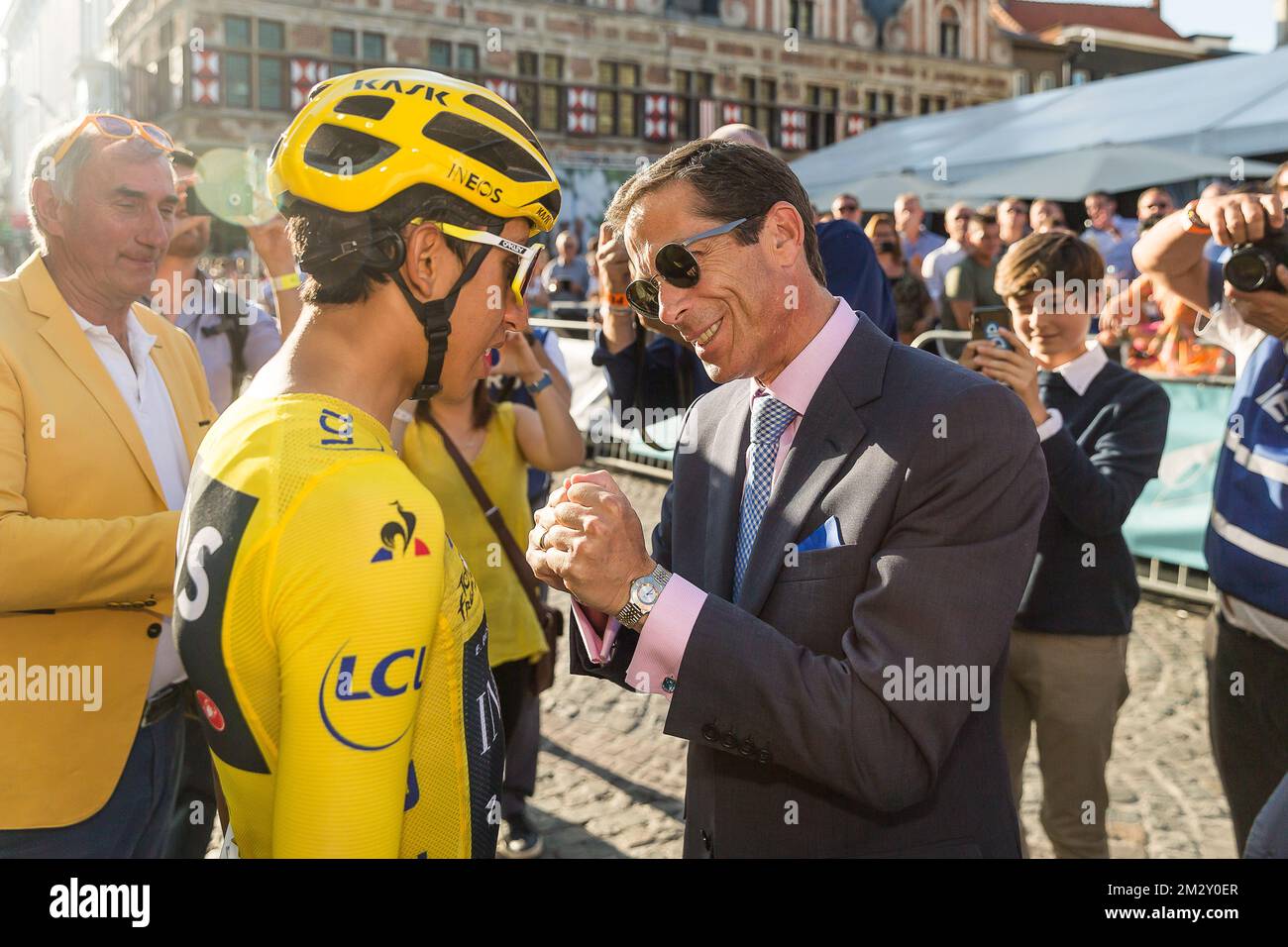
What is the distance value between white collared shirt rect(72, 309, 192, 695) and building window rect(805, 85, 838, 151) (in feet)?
144

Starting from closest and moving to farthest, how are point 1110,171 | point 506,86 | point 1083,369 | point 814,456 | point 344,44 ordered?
point 814,456 → point 1083,369 → point 1110,171 → point 344,44 → point 506,86

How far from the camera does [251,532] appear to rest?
60.4 inches

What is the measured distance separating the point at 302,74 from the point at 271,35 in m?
1.74

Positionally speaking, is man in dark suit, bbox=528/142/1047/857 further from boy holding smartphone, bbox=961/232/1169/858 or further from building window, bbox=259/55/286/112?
building window, bbox=259/55/286/112

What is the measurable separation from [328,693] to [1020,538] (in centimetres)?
116

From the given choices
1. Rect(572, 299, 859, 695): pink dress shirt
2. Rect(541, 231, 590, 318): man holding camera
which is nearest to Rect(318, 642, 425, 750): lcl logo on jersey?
Rect(572, 299, 859, 695): pink dress shirt

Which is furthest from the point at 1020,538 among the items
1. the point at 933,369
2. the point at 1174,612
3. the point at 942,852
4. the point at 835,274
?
the point at 1174,612

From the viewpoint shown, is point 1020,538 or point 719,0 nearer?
point 1020,538

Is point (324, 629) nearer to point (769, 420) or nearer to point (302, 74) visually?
point (769, 420)

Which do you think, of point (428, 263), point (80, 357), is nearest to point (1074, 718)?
point (428, 263)

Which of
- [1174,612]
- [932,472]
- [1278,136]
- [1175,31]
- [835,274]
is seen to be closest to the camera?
[932,472]

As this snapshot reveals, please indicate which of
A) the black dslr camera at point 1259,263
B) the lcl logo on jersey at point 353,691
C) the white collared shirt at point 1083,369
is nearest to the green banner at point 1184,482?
the white collared shirt at point 1083,369

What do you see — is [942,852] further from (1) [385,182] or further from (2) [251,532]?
(1) [385,182]

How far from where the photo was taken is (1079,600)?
3469 millimetres
